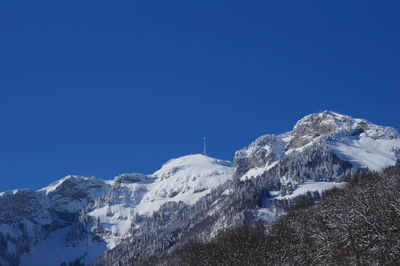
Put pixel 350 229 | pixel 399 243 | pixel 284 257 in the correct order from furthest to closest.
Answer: pixel 284 257, pixel 350 229, pixel 399 243

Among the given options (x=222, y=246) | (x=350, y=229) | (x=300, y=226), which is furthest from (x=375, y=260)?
(x=222, y=246)

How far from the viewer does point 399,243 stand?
71.4 metres

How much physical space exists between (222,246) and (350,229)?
47.4m

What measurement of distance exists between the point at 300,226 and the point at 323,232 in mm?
19045

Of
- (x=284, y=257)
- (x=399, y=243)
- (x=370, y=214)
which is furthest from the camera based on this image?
(x=284, y=257)

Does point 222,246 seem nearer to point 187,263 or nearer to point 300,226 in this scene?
point 187,263

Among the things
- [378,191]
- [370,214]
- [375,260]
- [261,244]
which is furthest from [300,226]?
[375,260]

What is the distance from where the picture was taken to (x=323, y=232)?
9400 centimetres

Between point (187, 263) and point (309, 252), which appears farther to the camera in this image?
point (187, 263)

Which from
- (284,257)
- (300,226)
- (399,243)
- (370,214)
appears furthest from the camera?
(300,226)

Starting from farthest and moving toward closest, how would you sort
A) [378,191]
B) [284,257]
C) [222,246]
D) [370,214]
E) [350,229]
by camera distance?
[222,246] → [378,191] → [284,257] → [370,214] → [350,229]

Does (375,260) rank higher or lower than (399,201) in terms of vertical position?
lower

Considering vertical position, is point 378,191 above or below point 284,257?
above

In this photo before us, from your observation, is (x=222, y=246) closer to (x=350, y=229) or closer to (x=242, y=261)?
(x=242, y=261)
